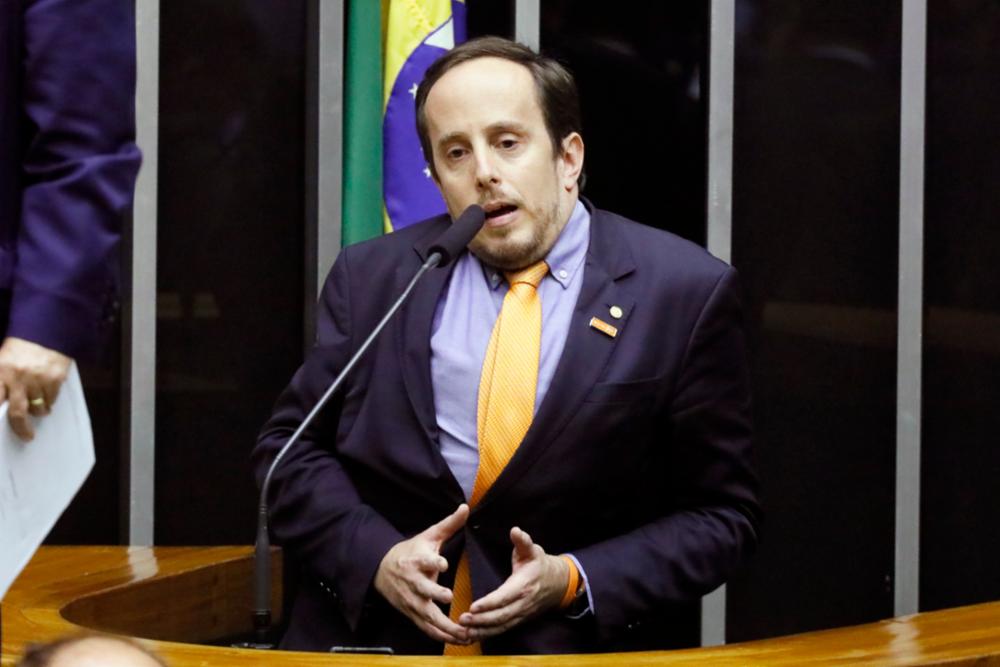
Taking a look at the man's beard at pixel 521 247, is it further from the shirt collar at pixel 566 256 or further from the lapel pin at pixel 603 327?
the lapel pin at pixel 603 327

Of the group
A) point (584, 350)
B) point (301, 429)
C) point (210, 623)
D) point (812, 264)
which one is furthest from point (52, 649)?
point (812, 264)

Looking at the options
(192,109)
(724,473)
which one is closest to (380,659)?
(724,473)

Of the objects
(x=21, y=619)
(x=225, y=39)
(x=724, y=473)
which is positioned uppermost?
(x=225, y=39)

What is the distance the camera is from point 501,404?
2.42 m

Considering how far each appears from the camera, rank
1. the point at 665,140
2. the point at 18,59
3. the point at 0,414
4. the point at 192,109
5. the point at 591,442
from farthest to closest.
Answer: the point at 665,140
the point at 192,109
the point at 591,442
the point at 18,59
the point at 0,414

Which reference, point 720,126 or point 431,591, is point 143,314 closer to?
point 720,126

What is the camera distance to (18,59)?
150 centimetres

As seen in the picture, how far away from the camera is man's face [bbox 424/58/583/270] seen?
2.53 metres

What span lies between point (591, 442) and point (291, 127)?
A: 1.90m

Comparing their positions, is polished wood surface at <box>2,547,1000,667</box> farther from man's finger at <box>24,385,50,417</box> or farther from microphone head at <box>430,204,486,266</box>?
man's finger at <box>24,385,50,417</box>

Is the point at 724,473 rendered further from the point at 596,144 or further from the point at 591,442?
the point at 596,144

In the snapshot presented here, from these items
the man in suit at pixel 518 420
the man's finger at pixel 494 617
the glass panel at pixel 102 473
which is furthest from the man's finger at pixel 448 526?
the glass panel at pixel 102 473

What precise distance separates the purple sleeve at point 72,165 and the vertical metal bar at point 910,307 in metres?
3.15

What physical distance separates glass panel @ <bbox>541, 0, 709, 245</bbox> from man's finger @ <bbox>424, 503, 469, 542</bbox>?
80.3 inches
